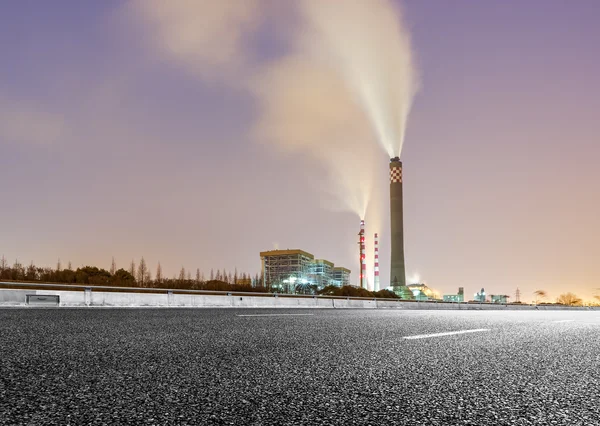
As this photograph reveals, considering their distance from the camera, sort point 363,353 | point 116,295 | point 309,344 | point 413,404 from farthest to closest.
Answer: point 116,295 → point 309,344 → point 363,353 → point 413,404

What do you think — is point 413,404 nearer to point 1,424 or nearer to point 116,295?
point 1,424

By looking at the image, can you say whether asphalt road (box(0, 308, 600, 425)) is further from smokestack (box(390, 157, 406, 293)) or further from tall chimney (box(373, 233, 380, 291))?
tall chimney (box(373, 233, 380, 291))

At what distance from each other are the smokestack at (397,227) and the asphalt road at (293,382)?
392 feet

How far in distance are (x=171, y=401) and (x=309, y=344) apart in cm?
255

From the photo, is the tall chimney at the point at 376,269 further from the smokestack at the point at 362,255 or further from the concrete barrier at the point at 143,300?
the concrete barrier at the point at 143,300

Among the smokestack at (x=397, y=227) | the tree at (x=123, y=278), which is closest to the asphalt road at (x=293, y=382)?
the smokestack at (x=397, y=227)

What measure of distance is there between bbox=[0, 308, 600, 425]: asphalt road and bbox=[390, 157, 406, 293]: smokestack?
119590 mm

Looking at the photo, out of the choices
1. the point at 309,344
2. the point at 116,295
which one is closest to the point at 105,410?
the point at 309,344

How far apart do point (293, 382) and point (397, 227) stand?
12303 centimetres

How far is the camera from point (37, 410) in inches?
83.2

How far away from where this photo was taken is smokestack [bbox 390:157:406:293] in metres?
123

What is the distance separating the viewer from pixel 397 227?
123375 mm

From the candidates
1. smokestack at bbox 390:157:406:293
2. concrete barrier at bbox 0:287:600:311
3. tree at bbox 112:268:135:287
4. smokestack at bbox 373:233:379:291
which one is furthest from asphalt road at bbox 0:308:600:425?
tree at bbox 112:268:135:287

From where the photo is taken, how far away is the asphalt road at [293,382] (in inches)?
81.4
